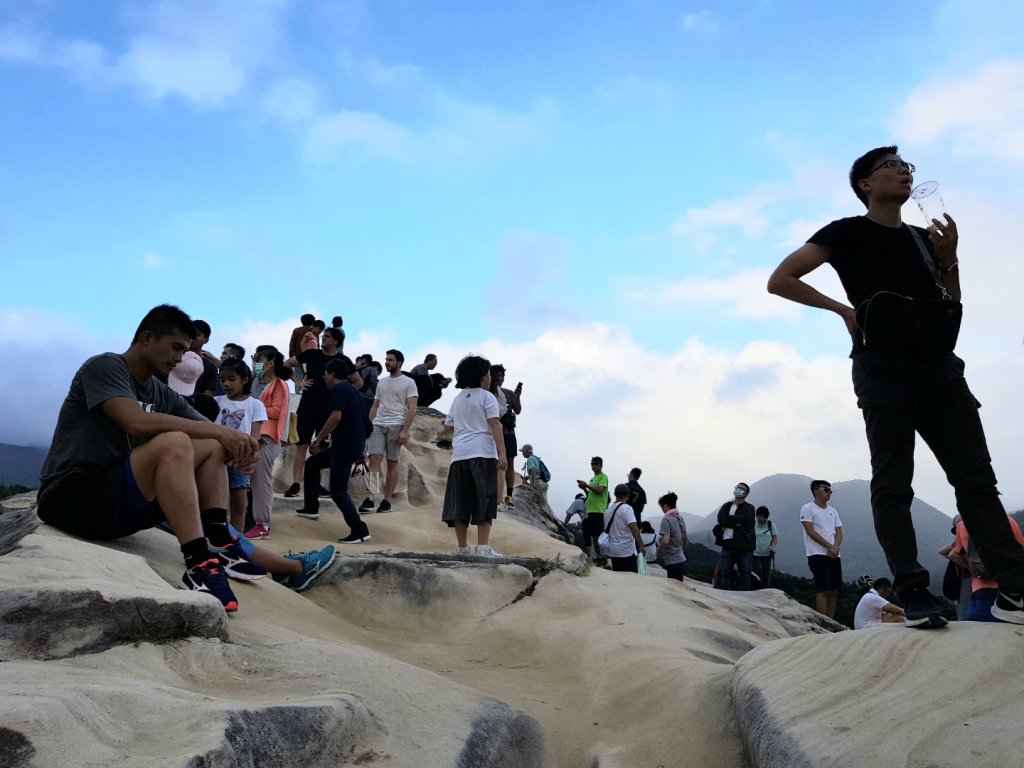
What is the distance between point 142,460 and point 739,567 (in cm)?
806

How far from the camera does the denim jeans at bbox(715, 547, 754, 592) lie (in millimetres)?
10117

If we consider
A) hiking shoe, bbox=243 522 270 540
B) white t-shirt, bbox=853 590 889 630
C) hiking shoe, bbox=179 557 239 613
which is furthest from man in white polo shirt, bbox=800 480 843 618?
hiking shoe, bbox=179 557 239 613

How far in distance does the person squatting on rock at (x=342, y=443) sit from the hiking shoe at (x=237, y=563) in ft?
9.43

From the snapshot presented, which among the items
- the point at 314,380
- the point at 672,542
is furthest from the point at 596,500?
the point at 314,380

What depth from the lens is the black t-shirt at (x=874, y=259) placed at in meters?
3.23

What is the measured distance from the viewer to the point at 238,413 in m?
6.20

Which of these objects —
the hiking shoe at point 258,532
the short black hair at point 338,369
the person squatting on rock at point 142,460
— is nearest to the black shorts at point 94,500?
the person squatting on rock at point 142,460

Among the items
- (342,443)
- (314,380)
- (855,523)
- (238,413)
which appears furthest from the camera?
(855,523)

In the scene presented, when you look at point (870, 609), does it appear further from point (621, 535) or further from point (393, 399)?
point (393, 399)

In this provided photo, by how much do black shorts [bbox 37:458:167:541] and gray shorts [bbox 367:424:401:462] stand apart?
5.33m

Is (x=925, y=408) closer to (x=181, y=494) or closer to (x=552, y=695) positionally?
(x=552, y=695)

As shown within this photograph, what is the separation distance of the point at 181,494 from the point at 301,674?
1.22 meters

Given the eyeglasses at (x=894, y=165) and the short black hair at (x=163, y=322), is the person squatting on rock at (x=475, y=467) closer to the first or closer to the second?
the short black hair at (x=163, y=322)

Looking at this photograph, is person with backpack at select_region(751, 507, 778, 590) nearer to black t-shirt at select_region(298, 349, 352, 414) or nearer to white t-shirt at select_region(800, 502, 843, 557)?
white t-shirt at select_region(800, 502, 843, 557)
